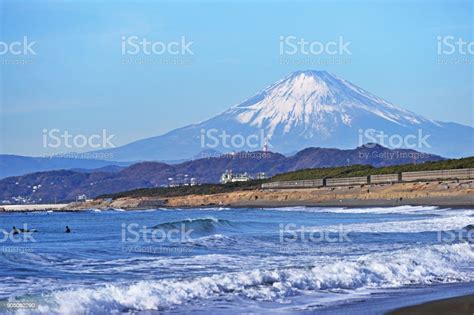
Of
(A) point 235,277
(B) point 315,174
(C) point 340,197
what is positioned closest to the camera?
(A) point 235,277

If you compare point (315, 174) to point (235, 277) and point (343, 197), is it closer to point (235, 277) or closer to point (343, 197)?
point (343, 197)

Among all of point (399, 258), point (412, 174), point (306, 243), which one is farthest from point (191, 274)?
point (412, 174)

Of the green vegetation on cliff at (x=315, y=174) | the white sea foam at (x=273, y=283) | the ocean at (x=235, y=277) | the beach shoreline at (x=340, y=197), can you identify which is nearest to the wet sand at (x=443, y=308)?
the ocean at (x=235, y=277)

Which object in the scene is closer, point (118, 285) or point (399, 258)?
point (118, 285)

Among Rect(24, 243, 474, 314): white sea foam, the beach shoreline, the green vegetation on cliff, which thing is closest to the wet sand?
Rect(24, 243, 474, 314): white sea foam

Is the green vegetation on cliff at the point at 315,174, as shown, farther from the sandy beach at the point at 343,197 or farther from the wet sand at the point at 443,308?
the wet sand at the point at 443,308

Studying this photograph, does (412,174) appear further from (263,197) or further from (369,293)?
(369,293)

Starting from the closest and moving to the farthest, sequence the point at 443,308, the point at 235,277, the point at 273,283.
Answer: the point at 443,308 → the point at 273,283 → the point at 235,277

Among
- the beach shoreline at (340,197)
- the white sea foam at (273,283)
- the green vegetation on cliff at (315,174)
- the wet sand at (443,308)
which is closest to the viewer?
the wet sand at (443,308)

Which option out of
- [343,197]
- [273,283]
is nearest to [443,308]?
[273,283]
